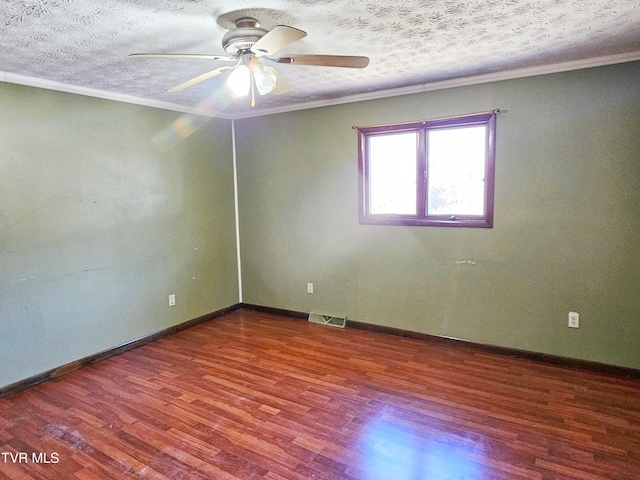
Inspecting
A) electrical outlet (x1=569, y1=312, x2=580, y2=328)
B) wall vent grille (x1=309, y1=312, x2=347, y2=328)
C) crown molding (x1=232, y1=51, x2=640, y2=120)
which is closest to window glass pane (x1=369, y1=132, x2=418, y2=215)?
crown molding (x1=232, y1=51, x2=640, y2=120)

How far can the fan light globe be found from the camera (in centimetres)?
203

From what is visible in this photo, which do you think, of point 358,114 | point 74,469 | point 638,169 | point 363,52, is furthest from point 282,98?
point 74,469

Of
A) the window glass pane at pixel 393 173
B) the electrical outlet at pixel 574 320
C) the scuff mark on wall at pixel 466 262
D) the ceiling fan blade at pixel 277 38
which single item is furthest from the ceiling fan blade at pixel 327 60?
the electrical outlet at pixel 574 320

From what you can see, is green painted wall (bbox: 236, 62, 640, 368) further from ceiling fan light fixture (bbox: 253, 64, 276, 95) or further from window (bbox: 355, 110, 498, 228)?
ceiling fan light fixture (bbox: 253, 64, 276, 95)

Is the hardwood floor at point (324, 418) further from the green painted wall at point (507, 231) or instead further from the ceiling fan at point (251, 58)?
the ceiling fan at point (251, 58)

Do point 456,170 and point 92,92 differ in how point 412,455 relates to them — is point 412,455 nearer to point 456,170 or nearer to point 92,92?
point 456,170

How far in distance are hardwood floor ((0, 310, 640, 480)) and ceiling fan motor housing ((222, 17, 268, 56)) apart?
2.17m

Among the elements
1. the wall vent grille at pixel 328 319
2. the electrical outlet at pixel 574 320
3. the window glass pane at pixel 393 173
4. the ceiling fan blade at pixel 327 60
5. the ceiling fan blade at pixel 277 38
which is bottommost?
the wall vent grille at pixel 328 319

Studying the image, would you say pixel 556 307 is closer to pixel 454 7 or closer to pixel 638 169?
pixel 638 169

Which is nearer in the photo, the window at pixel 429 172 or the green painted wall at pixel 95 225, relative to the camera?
the green painted wall at pixel 95 225

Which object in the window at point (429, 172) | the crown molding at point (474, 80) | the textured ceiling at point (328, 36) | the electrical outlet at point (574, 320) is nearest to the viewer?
the textured ceiling at point (328, 36)

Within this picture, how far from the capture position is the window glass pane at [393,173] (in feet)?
12.1

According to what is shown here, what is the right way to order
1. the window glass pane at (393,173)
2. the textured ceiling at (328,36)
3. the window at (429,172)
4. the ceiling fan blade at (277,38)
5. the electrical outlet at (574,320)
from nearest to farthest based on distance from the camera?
the ceiling fan blade at (277,38) < the textured ceiling at (328,36) < the electrical outlet at (574,320) < the window at (429,172) < the window glass pane at (393,173)

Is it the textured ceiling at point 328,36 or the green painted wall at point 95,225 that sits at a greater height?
the textured ceiling at point 328,36
